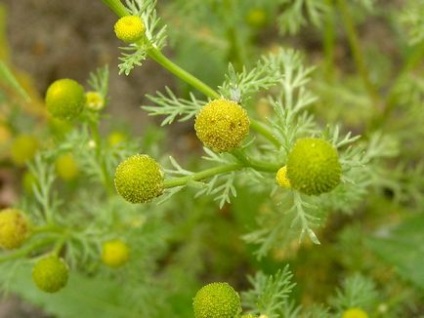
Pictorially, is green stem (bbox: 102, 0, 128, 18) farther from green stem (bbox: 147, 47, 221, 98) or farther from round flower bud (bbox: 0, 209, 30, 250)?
round flower bud (bbox: 0, 209, 30, 250)

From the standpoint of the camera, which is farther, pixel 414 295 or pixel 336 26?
pixel 336 26

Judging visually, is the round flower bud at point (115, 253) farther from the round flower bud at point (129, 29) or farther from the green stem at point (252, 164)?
the round flower bud at point (129, 29)

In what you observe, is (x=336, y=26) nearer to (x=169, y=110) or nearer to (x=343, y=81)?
(x=343, y=81)

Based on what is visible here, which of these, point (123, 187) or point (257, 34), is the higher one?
point (123, 187)

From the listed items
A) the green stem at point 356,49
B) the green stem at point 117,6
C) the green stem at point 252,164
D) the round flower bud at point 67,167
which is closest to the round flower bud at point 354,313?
the green stem at point 252,164

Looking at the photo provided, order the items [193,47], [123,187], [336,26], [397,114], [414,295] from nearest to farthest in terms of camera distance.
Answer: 1. [123,187]
2. [414,295]
3. [193,47]
4. [397,114]
5. [336,26]

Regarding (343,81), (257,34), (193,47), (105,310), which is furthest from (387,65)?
(105,310)
